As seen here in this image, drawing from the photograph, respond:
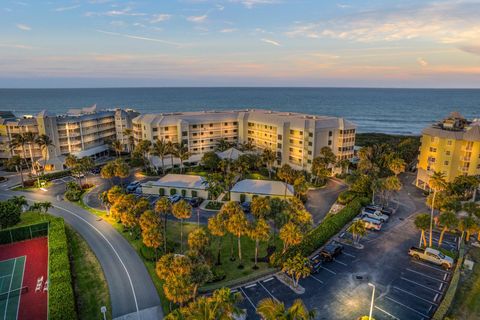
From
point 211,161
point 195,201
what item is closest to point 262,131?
point 211,161

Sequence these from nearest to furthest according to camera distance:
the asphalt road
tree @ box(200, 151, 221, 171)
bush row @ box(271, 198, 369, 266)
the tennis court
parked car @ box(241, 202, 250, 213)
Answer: the asphalt road → the tennis court → bush row @ box(271, 198, 369, 266) → parked car @ box(241, 202, 250, 213) → tree @ box(200, 151, 221, 171)

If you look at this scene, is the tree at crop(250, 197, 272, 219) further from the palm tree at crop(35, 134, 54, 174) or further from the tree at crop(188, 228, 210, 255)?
the palm tree at crop(35, 134, 54, 174)

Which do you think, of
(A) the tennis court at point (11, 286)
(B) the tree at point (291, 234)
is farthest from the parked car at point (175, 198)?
(B) the tree at point (291, 234)

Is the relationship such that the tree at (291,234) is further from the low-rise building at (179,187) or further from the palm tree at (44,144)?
the palm tree at (44,144)

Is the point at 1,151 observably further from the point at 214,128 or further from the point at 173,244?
the point at 173,244

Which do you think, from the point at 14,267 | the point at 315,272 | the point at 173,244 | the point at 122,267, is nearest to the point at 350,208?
the point at 315,272

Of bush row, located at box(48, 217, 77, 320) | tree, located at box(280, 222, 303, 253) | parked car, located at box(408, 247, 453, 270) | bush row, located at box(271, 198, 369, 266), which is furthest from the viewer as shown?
parked car, located at box(408, 247, 453, 270)

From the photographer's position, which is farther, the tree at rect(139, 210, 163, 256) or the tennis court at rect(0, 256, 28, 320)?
the tree at rect(139, 210, 163, 256)

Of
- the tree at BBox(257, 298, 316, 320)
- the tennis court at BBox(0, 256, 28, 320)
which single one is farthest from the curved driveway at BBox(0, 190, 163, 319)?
the tree at BBox(257, 298, 316, 320)
